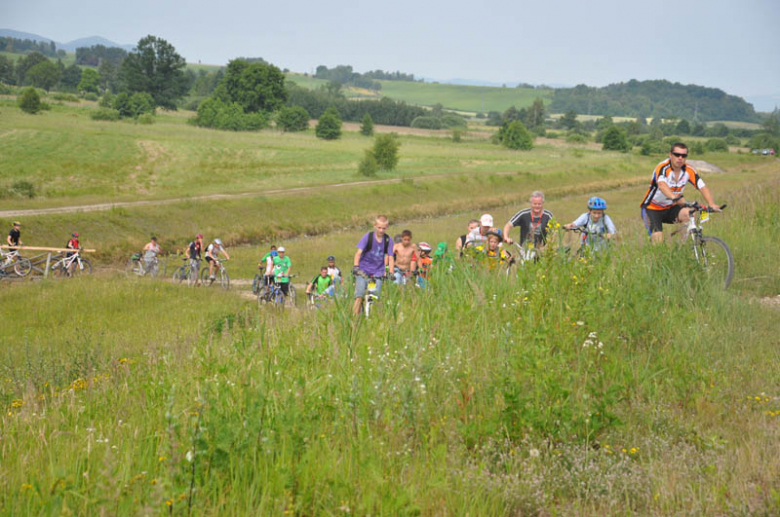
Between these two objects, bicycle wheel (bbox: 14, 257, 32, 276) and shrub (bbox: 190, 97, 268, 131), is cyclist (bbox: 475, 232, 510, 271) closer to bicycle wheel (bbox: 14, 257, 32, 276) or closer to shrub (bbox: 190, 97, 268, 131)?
bicycle wheel (bbox: 14, 257, 32, 276)

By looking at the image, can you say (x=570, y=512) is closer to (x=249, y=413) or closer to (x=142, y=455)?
(x=249, y=413)

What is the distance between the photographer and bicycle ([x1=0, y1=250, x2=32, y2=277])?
2420 centimetres

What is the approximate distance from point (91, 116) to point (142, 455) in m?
102

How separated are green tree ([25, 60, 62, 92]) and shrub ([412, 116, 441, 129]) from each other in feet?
247

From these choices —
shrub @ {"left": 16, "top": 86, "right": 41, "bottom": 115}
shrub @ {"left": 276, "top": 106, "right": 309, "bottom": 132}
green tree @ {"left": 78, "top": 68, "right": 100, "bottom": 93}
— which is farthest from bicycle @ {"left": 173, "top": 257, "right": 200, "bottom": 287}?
green tree @ {"left": 78, "top": 68, "right": 100, "bottom": 93}

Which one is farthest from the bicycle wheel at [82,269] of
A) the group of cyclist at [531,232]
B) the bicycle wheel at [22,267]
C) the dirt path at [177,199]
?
the group of cyclist at [531,232]

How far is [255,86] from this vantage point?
114438 mm

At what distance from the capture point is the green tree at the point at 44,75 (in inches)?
5492

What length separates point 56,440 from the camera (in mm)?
4223

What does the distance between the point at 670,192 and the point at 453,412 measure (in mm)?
5971

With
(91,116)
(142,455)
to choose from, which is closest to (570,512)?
(142,455)

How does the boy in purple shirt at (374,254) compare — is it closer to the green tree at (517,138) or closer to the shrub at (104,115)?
the shrub at (104,115)

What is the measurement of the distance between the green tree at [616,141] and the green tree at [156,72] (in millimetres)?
75962

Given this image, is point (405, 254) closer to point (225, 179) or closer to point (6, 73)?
point (225, 179)
